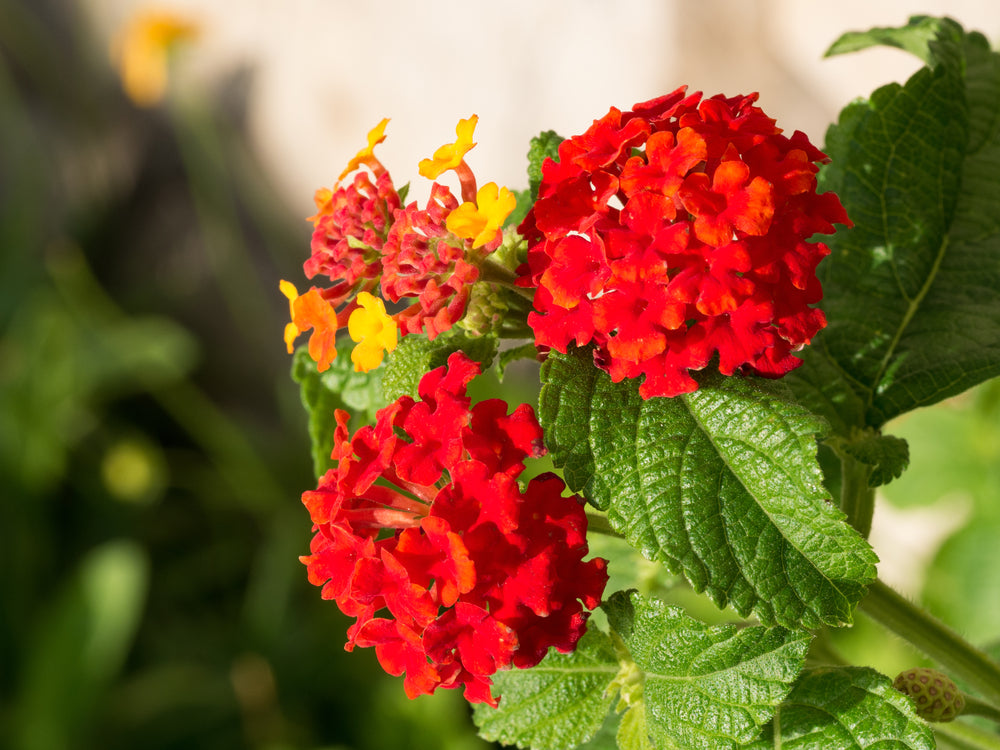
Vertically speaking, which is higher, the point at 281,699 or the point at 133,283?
the point at 133,283

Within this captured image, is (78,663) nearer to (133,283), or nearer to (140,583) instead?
(140,583)

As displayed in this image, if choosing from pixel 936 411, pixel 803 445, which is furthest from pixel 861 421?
pixel 936 411

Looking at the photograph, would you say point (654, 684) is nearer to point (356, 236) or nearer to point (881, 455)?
point (881, 455)

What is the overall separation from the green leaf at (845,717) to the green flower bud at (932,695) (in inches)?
1.8

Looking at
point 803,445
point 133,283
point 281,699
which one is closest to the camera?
point 803,445

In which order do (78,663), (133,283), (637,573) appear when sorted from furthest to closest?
(133,283)
(78,663)
(637,573)

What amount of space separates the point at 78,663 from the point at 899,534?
2.07 meters

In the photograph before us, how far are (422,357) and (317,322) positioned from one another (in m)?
0.08

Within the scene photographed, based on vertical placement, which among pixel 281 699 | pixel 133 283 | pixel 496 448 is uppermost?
pixel 133 283

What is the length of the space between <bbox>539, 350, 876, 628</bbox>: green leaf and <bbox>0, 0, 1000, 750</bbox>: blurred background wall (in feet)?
4.15

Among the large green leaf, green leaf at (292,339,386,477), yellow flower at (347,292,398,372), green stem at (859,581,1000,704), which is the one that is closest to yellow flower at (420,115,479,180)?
yellow flower at (347,292,398,372)

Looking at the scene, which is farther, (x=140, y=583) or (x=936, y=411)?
(x=140, y=583)

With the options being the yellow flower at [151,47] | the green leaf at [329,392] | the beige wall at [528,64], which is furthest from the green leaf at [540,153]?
the yellow flower at [151,47]

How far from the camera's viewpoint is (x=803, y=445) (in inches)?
26.0
